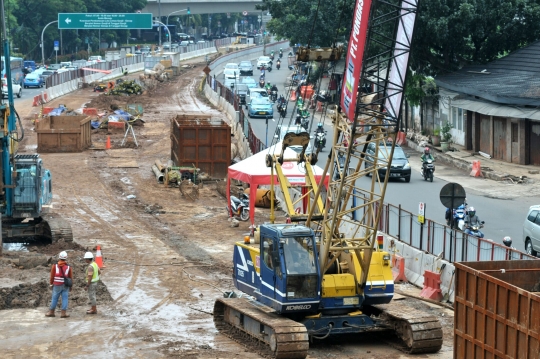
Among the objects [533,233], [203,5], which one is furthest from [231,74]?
[533,233]

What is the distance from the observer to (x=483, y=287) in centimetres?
1502

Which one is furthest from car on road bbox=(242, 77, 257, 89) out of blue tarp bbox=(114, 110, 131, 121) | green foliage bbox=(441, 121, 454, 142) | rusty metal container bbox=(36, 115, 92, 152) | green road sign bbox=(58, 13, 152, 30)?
green foliage bbox=(441, 121, 454, 142)

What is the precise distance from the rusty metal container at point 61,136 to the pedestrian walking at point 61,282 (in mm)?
29779

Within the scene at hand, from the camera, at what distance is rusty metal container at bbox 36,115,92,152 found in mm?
51469

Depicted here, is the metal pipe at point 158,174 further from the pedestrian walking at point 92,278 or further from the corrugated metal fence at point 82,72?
the corrugated metal fence at point 82,72

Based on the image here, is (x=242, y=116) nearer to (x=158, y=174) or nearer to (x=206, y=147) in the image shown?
(x=206, y=147)

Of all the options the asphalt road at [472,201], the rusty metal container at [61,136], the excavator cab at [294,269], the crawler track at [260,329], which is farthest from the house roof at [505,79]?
the excavator cab at [294,269]

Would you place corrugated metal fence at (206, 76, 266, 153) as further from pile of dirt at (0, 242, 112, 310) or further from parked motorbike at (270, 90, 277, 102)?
pile of dirt at (0, 242, 112, 310)

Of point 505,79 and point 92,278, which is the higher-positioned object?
point 505,79

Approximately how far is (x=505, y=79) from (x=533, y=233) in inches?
898

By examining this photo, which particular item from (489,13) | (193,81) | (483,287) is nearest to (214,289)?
(483,287)

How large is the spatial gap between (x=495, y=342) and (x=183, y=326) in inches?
361

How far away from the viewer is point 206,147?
4412 cm

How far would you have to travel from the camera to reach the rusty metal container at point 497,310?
1388 cm
